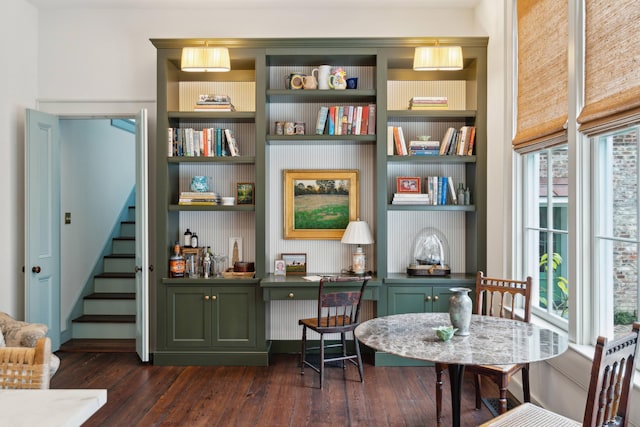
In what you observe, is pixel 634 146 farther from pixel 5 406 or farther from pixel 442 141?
pixel 5 406

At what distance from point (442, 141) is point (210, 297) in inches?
101

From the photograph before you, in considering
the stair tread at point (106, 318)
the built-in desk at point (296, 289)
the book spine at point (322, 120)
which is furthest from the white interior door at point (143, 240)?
the book spine at point (322, 120)

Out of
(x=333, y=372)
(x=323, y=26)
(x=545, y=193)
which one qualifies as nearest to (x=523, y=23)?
(x=545, y=193)

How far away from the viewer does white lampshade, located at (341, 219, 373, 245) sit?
457cm

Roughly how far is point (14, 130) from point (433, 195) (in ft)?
12.8

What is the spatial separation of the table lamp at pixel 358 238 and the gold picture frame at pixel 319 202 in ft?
0.70

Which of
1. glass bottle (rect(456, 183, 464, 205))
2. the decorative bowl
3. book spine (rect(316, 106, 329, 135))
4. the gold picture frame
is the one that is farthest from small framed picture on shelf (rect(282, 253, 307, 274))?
the decorative bowl

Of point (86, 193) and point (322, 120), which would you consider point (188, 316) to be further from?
point (86, 193)

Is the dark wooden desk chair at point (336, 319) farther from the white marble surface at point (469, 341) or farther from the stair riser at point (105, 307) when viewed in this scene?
the stair riser at point (105, 307)

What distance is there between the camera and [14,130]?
4586mm

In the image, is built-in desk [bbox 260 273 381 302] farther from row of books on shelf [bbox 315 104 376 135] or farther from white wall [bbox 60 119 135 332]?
white wall [bbox 60 119 135 332]

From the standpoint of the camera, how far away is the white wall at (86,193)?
5.35 meters

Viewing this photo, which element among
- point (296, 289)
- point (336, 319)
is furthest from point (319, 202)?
point (336, 319)

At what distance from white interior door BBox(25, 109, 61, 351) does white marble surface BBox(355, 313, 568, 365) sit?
3.34 meters
